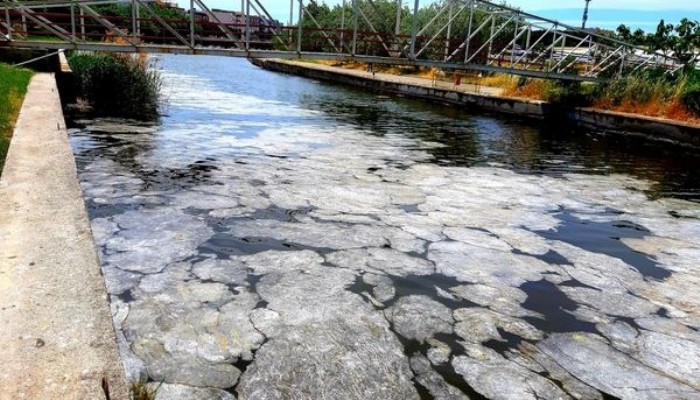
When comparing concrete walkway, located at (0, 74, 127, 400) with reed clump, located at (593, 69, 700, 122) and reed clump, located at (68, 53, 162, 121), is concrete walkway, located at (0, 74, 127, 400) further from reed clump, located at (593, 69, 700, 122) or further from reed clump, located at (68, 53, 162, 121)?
reed clump, located at (593, 69, 700, 122)

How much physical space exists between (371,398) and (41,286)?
1711 mm

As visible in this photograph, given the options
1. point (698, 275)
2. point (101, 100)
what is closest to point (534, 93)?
point (101, 100)

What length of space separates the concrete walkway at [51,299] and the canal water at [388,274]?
1.89 feet

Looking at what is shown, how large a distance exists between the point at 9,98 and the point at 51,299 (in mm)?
Answer: 7149

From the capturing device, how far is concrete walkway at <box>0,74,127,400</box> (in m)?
1.95

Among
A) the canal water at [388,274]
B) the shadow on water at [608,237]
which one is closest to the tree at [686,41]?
the canal water at [388,274]

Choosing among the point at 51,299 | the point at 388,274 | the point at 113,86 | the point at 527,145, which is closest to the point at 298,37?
the point at 113,86

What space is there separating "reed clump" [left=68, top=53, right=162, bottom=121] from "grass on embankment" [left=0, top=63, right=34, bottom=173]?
1.15 meters

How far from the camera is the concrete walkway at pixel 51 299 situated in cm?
195

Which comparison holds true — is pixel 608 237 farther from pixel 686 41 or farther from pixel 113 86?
pixel 686 41

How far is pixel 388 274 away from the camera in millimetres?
4402

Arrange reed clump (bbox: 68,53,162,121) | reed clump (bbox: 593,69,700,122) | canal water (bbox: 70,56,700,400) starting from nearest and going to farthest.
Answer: canal water (bbox: 70,56,700,400) < reed clump (bbox: 68,53,162,121) < reed clump (bbox: 593,69,700,122)

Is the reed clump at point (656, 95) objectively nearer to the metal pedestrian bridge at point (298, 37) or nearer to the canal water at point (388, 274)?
the metal pedestrian bridge at point (298, 37)

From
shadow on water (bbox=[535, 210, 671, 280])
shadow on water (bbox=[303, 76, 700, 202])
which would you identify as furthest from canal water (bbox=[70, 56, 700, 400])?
shadow on water (bbox=[303, 76, 700, 202])
